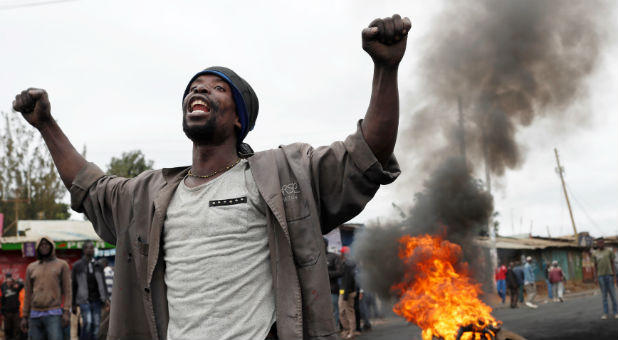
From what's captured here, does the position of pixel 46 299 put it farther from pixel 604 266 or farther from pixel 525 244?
pixel 525 244

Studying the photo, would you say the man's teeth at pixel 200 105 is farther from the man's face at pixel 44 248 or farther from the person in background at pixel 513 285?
the person in background at pixel 513 285

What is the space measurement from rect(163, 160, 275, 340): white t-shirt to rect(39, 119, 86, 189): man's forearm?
0.54 meters

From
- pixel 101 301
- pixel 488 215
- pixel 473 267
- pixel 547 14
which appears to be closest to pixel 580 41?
pixel 547 14

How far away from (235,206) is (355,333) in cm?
1096

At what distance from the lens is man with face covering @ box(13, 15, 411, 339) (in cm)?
190

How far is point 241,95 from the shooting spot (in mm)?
2252

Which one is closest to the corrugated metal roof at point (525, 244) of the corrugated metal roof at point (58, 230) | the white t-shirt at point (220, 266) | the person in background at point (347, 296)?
the corrugated metal roof at point (58, 230)

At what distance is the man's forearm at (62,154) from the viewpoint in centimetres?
239

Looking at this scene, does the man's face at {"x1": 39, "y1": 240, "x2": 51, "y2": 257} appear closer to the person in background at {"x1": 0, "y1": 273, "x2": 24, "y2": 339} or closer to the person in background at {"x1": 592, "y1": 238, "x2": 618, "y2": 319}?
the person in background at {"x1": 0, "y1": 273, "x2": 24, "y2": 339}

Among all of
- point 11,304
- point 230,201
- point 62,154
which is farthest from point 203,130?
point 11,304

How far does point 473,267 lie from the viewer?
1507 centimetres

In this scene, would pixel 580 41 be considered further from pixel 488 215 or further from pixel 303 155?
pixel 303 155

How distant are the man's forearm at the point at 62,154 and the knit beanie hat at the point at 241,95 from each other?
524mm

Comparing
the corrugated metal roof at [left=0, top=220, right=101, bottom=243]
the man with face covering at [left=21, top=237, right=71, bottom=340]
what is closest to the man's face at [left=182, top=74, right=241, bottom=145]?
the man with face covering at [left=21, top=237, right=71, bottom=340]
